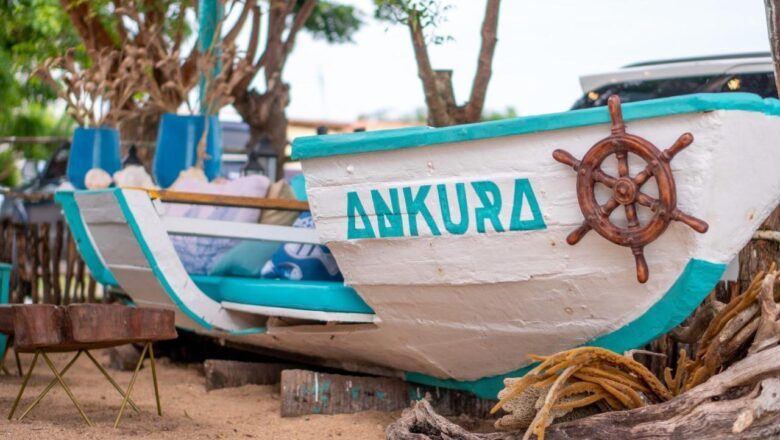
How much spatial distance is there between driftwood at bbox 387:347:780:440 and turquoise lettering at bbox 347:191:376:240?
924 mm

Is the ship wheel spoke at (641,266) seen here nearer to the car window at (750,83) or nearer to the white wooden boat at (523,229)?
the white wooden boat at (523,229)

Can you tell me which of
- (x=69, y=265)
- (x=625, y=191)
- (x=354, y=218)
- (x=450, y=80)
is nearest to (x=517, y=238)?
(x=625, y=191)

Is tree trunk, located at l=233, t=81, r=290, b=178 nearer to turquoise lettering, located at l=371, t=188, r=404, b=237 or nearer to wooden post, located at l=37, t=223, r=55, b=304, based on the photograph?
wooden post, located at l=37, t=223, r=55, b=304

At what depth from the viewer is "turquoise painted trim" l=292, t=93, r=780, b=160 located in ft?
11.6

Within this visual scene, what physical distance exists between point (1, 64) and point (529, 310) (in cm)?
1105

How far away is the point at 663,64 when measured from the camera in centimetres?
663

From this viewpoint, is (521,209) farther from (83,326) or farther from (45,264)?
(45,264)

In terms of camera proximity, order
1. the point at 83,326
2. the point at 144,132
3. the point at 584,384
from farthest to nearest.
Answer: the point at 144,132, the point at 83,326, the point at 584,384

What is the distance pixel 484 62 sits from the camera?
630 cm

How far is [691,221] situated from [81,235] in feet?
12.9

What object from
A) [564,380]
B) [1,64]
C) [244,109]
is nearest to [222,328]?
[564,380]

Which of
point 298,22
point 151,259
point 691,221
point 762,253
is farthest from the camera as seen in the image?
point 298,22

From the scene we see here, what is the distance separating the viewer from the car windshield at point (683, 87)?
19.6 feet

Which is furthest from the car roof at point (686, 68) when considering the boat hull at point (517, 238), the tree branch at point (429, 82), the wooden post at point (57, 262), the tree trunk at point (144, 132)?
Result: the tree trunk at point (144, 132)
